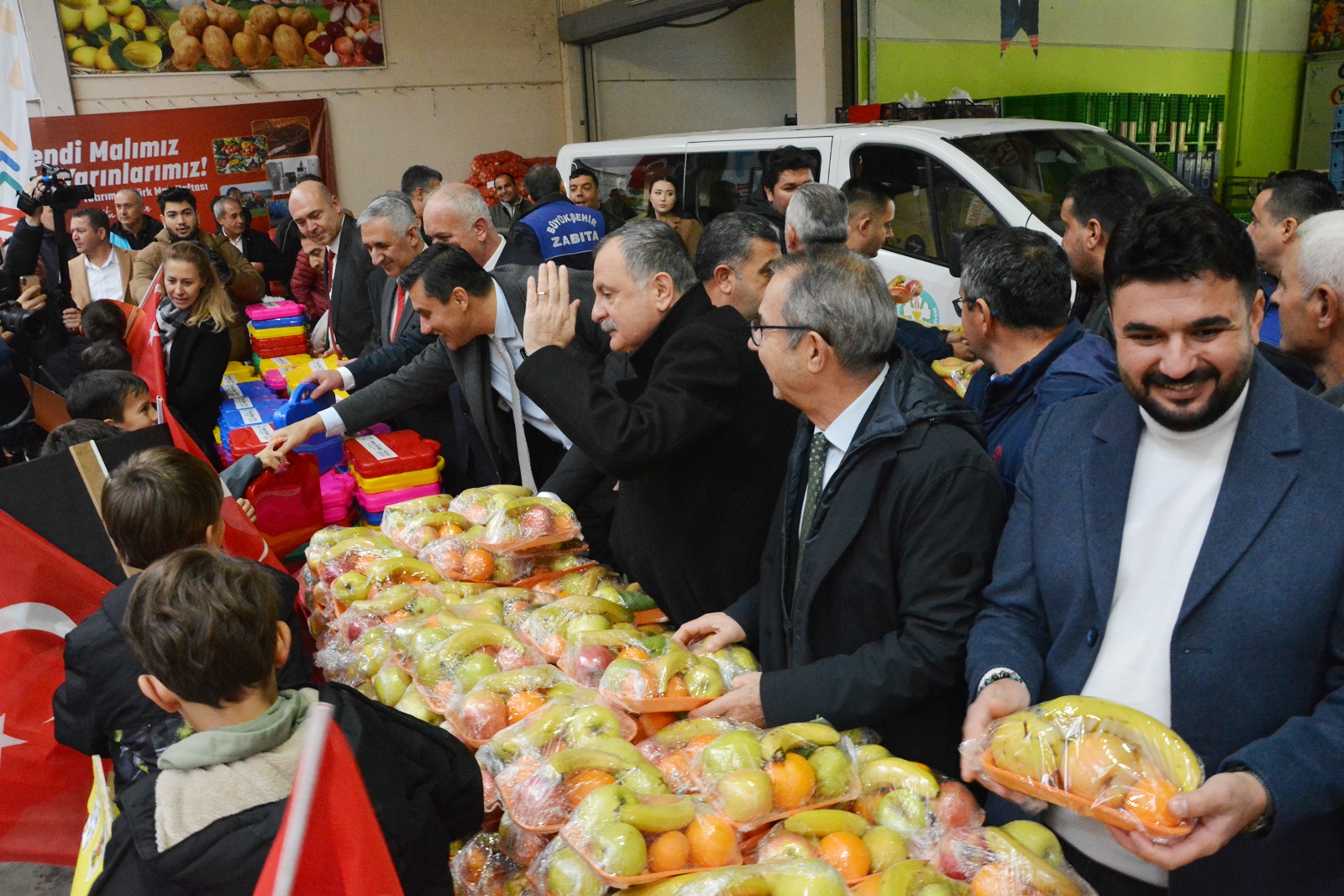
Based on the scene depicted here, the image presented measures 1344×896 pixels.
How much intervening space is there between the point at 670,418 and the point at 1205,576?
1.04 metres

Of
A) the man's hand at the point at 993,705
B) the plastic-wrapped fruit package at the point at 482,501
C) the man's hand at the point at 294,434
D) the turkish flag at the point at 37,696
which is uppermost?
the man's hand at the point at 294,434

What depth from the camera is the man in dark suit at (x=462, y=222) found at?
14.0ft

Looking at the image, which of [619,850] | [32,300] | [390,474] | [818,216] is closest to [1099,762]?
[619,850]

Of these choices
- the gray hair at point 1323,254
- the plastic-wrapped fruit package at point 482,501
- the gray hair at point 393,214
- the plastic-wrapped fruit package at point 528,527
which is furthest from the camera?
the gray hair at point 393,214

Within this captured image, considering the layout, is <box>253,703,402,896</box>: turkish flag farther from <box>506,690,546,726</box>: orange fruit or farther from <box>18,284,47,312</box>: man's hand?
<box>18,284,47,312</box>: man's hand

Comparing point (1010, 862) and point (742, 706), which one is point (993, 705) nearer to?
point (1010, 862)

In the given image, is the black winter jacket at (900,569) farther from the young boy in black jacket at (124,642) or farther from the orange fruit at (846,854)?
the young boy in black jacket at (124,642)

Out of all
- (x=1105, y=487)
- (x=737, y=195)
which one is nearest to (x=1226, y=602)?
(x=1105, y=487)

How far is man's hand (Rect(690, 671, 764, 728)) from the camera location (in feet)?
5.82

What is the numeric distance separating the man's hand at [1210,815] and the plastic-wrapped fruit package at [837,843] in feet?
1.12

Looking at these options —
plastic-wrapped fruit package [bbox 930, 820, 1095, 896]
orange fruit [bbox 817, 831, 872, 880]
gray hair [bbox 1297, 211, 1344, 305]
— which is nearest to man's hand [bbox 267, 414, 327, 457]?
orange fruit [bbox 817, 831, 872, 880]

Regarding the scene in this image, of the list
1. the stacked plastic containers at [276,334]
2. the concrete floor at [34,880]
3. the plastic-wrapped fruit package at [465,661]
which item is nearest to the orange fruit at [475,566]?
the plastic-wrapped fruit package at [465,661]

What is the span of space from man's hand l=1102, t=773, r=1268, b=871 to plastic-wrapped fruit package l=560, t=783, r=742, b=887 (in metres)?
0.56

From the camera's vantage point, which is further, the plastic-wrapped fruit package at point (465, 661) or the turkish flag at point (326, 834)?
the plastic-wrapped fruit package at point (465, 661)
